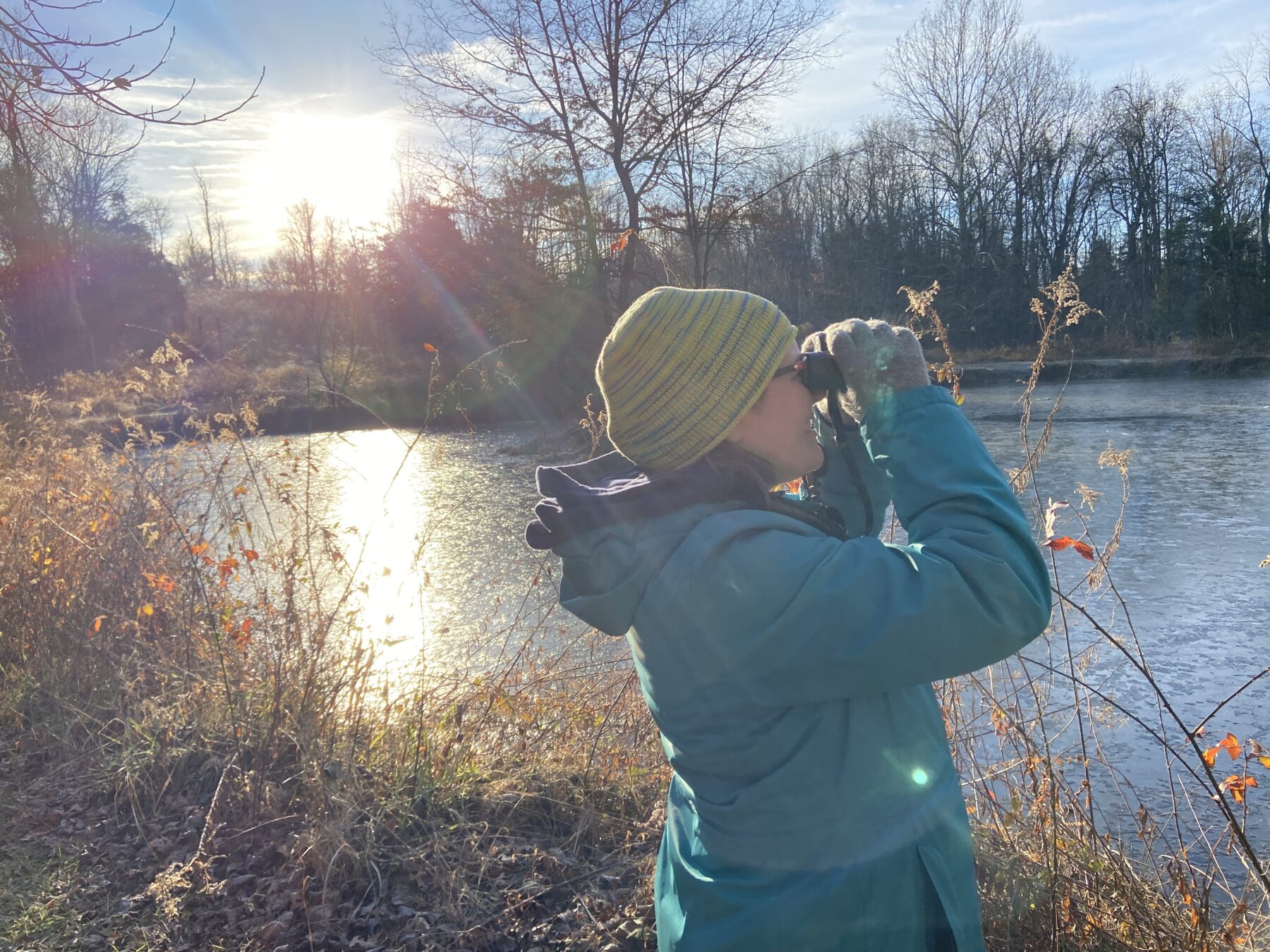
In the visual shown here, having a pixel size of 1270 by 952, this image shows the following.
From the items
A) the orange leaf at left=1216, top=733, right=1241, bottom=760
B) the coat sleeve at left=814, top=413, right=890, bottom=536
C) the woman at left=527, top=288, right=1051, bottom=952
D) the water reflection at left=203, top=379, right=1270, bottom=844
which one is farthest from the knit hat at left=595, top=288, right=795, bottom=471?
Answer: the water reflection at left=203, top=379, right=1270, bottom=844

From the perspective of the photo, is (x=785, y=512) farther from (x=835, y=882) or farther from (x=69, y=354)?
(x=69, y=354)

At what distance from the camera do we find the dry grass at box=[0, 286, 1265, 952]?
98.6 inches

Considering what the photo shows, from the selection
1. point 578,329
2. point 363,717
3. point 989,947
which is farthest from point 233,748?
point 578,329

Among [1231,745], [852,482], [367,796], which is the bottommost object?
[367,796]

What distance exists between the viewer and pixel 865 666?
1.22 metres

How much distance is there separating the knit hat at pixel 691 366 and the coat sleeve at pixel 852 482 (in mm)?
271

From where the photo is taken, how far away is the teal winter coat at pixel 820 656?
122 centimetres

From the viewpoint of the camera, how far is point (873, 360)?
136cm

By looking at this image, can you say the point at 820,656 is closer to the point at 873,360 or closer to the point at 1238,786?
the point at 873,360

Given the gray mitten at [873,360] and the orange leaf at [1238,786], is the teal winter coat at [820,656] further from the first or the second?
the orange leaf at [1238,786]

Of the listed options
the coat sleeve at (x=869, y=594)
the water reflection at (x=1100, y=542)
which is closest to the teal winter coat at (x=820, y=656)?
the coat sleeve at (x=869, y=594)

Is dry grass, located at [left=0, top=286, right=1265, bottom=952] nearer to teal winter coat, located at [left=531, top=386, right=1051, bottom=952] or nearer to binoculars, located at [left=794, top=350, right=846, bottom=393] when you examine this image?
teal winter coat, located at [left=531, top=386, right=1051, bottom=952]

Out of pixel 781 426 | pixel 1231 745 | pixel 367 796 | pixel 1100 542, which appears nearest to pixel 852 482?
pixel 781 426

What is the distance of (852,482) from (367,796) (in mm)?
2154
